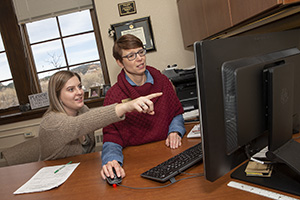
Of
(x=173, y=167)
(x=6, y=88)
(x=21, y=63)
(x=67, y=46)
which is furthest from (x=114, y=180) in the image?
(x=6, y=88)

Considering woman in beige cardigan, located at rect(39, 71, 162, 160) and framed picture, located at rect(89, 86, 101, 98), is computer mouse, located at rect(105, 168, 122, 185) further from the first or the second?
framed picture, located at rect(89, 86, 101, 98)

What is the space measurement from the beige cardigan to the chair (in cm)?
26

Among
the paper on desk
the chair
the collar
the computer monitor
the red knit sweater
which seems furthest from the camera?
the chair

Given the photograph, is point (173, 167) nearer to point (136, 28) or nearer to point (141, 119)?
point (141, 119)

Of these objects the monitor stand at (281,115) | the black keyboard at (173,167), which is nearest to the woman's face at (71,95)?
the black keyboard at (173,167)

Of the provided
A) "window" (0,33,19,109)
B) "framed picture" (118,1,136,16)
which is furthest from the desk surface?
"window" (0,33,19,109)

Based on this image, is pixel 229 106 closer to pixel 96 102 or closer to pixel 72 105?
pixel 72 105

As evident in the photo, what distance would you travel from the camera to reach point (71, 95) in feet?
5.39

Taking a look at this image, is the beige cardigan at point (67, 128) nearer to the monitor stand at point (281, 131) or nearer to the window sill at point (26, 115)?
the monitor stand at point (281, 131)

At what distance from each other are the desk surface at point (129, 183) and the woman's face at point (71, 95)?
0.39 meters

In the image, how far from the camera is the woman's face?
5.39ft

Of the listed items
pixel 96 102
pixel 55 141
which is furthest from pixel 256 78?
pixel 96 102

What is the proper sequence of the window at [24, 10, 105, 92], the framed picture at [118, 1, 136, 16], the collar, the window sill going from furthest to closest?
the window at [24, 10, 105, 92]
the window sill
the framed picture at [118, 1, 136, 16]
the collar

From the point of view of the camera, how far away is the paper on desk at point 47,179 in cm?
111
